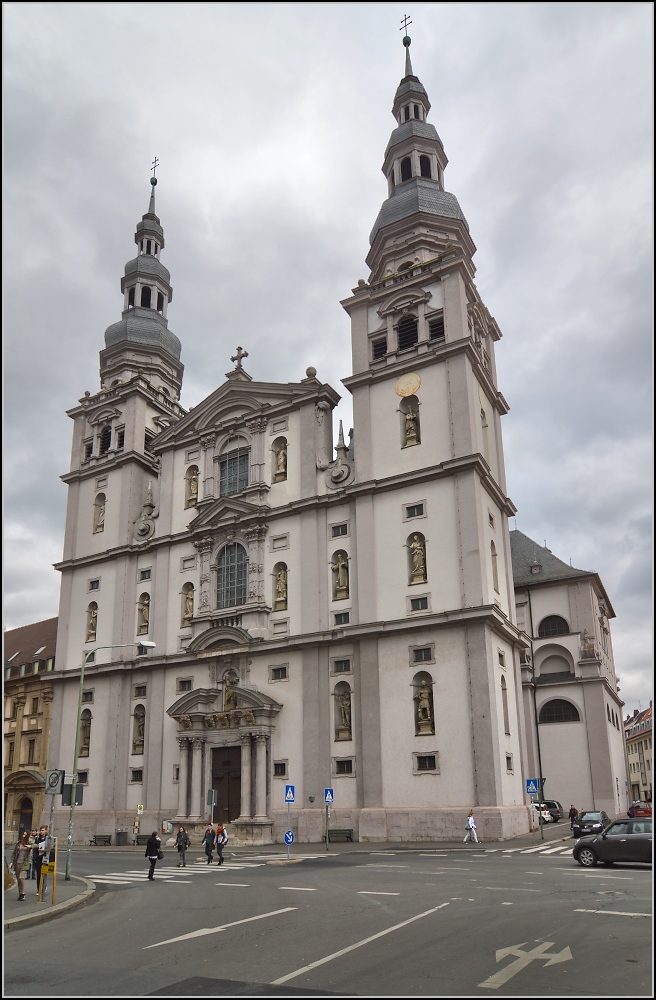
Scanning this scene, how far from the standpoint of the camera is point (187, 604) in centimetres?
4744

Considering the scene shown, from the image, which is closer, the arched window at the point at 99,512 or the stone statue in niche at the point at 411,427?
the stone statue in niche at the point at 411,427

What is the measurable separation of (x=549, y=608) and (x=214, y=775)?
93.7 ft

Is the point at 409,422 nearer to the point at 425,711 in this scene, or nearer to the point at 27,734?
the point at 425,711

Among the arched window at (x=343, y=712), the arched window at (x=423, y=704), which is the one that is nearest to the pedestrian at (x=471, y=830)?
the arched window at (x=423, y=704)

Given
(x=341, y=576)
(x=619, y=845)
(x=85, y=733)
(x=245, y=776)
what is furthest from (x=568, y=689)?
(x=619, y=845)

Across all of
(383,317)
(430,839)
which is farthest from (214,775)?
(383,317)

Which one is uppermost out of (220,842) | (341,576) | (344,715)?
(341,576)

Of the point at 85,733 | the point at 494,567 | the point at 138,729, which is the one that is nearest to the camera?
the point at 494,567

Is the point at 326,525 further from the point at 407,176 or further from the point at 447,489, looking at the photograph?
the point at 407,176

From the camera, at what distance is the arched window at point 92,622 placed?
50.9 m

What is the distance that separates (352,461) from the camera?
4416 cm

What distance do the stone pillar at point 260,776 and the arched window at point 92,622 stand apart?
15.5 m

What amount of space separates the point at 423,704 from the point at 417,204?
3066 cm

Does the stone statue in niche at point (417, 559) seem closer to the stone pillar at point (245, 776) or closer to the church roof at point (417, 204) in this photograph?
the stone pillar at point (245, 776)
